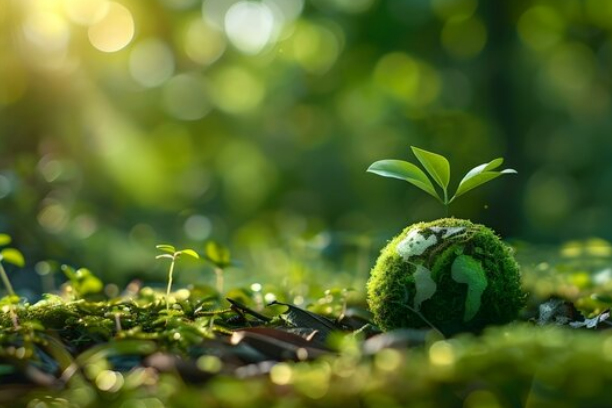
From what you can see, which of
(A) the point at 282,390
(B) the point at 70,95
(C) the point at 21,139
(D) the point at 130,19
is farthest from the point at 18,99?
(A) the point at 282,390

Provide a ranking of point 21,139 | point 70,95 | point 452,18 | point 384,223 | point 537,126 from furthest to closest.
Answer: point 537,126, point 384,223, point 452,18, point 70,95, point 21,139

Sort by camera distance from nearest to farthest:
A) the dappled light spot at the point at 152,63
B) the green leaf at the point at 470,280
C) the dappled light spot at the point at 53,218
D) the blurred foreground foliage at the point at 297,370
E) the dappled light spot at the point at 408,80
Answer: the blurred foreground foliage at the point at 297,370 < the green leaf at the point at 470,280 < the dappled light spot at the point at 53,218 < the dappled light spot at the point at 408,80 < the dappled light spot at the point at 152,63

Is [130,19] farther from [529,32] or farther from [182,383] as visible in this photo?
[182,383]

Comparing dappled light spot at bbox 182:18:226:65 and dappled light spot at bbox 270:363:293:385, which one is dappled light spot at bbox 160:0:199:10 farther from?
dappled light spot at bbox 270:363:293:385

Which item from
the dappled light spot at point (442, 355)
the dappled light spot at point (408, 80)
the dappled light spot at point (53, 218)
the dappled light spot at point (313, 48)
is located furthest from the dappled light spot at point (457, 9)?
the dappled light spot at point (442, 355)

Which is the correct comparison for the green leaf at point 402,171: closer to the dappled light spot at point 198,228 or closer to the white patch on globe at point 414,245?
the white patch on globe at point 414,245

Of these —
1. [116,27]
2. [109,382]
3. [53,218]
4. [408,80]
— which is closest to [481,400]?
[109,382]

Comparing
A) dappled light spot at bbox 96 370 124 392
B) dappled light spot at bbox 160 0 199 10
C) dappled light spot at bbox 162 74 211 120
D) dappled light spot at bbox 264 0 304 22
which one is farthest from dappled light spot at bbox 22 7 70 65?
dappled light spot at bbox 96 370 124 392
